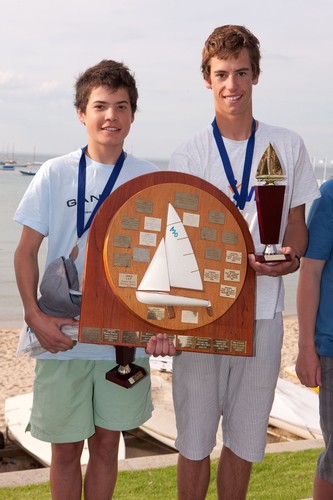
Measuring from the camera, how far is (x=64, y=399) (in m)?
3.31

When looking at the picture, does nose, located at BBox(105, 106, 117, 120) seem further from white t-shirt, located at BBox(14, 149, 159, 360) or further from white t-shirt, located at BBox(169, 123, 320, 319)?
white t-shirt, located at BBox(169, 123, 320, 319)

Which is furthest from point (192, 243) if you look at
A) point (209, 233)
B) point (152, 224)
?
point (152, 224)

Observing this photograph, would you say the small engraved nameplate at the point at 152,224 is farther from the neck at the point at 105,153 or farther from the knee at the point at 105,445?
the knee at the point at 105,445

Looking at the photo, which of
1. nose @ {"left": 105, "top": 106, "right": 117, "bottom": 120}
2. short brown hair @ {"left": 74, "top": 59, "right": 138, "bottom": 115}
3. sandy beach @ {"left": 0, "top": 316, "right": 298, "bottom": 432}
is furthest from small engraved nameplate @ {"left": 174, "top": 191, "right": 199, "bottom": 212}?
sandy beach @ {"left": 0, "top": 316, "right": 298, "bottom": 432}

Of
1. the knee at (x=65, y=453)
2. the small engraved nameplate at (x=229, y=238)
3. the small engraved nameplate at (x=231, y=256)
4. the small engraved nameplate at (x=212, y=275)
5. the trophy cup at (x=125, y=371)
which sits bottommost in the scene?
the knee at (x=65, y=453)

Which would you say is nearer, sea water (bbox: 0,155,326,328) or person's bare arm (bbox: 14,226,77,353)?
person's bare arm (bbox: 14,226,77,353)

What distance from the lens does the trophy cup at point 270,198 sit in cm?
296

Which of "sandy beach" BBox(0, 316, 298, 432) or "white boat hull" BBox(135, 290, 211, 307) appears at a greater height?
"white boat hull" BBox(135, 290, 211, 307)

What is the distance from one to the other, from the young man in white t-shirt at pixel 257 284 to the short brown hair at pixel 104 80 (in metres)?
0.36

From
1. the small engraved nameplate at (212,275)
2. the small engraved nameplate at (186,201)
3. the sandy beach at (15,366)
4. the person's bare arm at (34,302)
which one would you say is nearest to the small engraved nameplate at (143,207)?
the small engraved nameplate at (186,201)

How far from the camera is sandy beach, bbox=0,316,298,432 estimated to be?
11.7 meters

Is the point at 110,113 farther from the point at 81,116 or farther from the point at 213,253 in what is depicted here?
the point at 213,253

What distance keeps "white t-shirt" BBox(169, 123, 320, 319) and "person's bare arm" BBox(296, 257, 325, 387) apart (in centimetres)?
11

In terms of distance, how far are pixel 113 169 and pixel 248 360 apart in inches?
42.3
